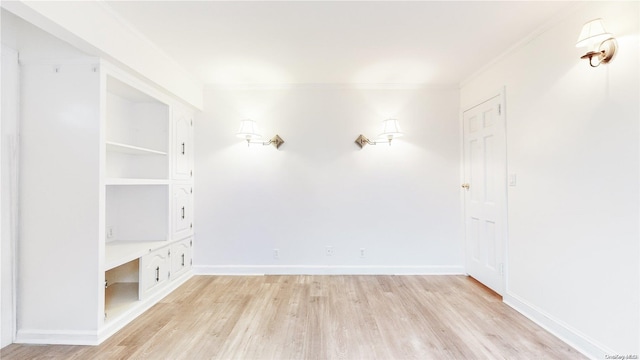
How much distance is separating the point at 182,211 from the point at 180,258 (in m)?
0.57

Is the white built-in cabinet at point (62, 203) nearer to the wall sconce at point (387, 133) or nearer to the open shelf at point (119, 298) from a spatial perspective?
the open shelf at point (119, 298)

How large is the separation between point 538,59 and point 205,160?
3735mm

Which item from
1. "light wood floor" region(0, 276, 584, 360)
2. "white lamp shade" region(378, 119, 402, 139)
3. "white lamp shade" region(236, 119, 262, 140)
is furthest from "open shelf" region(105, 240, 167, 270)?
"white lamp shade" region(378, 119, 402, 139)

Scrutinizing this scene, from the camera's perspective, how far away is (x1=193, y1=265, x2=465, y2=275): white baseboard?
3.54 m

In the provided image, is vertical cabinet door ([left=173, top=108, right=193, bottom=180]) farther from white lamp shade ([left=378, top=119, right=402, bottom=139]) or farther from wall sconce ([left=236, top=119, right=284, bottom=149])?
white lamp shade ([left=378, top=119, right=402, bottom=139])

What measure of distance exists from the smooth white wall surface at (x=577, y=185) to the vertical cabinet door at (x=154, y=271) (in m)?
3.57

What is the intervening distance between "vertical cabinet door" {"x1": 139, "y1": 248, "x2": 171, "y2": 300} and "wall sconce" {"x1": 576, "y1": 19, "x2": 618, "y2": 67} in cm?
390

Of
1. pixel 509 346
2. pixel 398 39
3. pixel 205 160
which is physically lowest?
pixel 509 346

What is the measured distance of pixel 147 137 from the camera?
3.03 metres

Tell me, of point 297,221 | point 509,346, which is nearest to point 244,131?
point 297,221

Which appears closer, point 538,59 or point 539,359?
point 539,359

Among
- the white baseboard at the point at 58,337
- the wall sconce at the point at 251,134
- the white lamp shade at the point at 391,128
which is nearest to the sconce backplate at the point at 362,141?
the white lamp shade at the point at 391,128

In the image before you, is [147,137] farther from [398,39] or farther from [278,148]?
[398,39]

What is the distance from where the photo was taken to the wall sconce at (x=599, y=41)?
1698 mm
